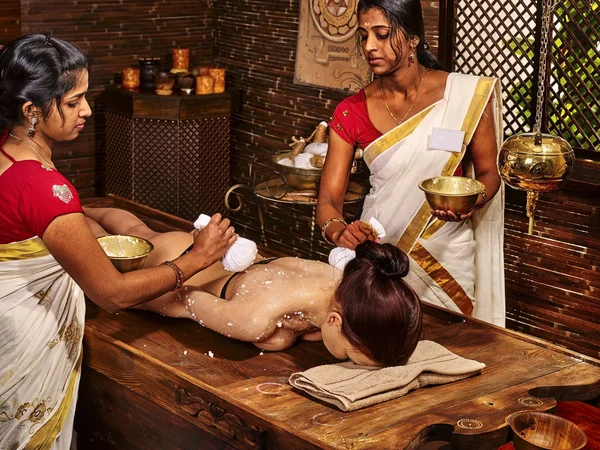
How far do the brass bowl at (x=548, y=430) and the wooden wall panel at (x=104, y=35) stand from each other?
158 inches

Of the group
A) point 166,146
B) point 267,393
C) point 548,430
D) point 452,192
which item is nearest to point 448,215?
point 452,192

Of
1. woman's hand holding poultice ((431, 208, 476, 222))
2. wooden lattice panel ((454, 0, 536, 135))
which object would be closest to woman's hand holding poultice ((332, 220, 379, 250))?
woman's hand holding poultice ((431, 208, 476, 222))

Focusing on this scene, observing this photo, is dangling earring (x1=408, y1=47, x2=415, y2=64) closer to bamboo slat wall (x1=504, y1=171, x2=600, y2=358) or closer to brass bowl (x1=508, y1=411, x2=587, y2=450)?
bamboo slat wall (x1=504, y1=171, x2=600, y2=358)

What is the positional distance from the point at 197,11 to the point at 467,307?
3.20 metres

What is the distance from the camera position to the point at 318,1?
5.46 meters

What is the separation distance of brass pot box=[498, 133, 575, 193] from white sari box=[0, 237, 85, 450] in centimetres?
139

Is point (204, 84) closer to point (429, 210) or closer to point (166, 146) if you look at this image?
point (166, 146)

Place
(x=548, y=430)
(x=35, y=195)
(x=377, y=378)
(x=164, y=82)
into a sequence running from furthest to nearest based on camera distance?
1. (x=164, y=82)
2. (x=377, y=378)
3. (x=35, y=195)
4. (x=548, y=430)

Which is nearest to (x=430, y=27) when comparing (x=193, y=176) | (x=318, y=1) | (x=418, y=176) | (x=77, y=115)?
(x=318, y=1)

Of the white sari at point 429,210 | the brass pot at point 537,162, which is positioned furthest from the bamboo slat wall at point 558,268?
the brass pot at point 537,162

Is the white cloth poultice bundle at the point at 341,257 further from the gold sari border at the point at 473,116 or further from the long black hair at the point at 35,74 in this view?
the long black hair at the point at 35,74

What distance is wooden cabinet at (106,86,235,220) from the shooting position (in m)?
5.70

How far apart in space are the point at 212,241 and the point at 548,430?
1.23 m

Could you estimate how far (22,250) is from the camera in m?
2.81
